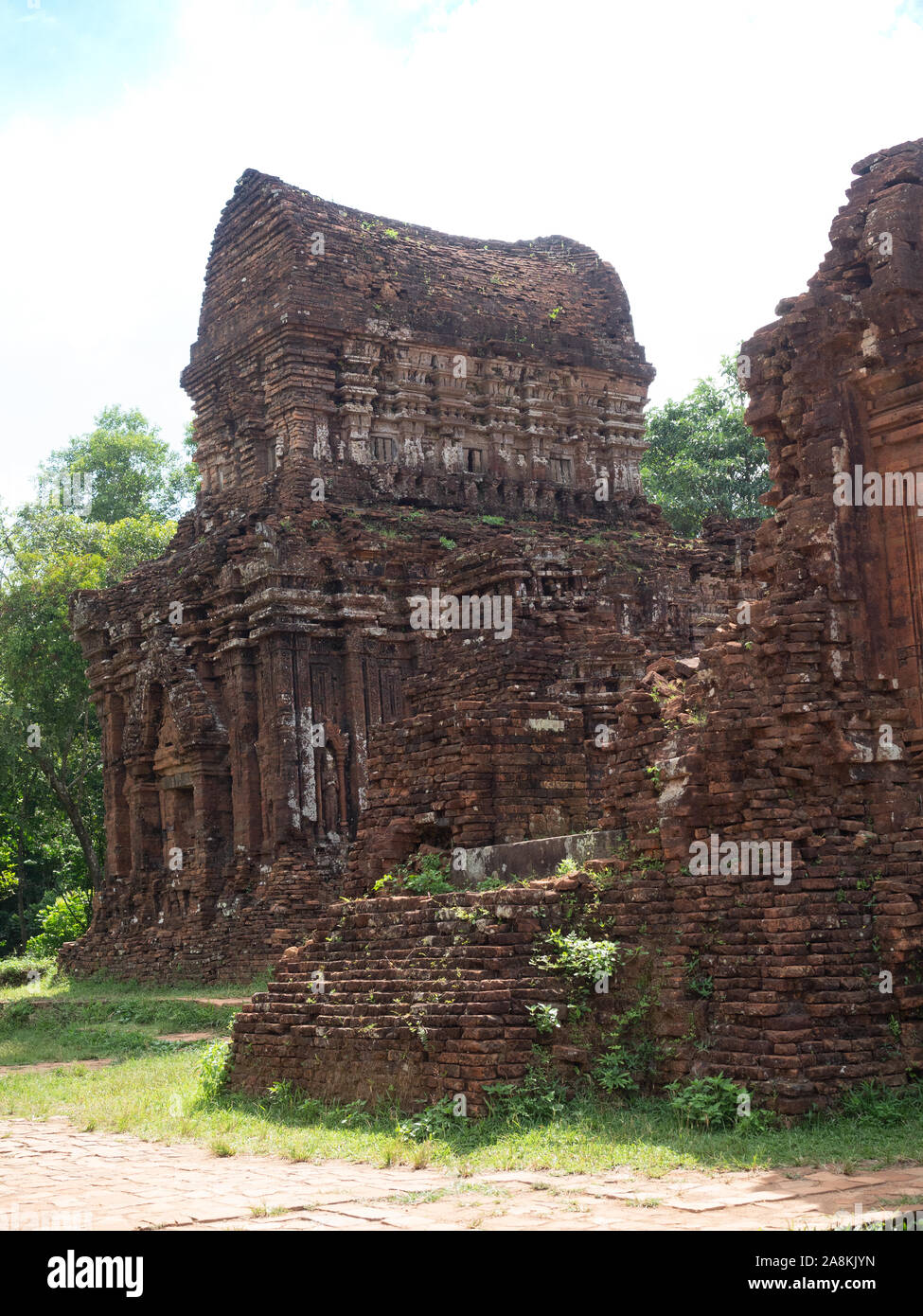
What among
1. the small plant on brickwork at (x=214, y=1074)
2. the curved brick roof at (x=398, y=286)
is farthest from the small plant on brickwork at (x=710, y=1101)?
the curved brick roof at (x=398, y=286)

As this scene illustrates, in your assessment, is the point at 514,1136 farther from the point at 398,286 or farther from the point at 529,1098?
the point at 398,286

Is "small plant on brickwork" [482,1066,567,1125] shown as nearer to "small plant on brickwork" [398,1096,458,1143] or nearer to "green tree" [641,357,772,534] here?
"small plant on brickwork" [398,1096,458,1143]

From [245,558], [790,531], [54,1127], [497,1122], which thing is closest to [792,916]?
[497,1122]

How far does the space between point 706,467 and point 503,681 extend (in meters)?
27.1

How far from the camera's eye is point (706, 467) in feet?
133

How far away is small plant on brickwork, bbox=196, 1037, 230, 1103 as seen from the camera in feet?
41.8

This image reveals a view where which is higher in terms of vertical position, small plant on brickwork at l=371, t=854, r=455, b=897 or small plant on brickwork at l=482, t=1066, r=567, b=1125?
small plant on brickwork at l=371, t=854, r=455, b=897

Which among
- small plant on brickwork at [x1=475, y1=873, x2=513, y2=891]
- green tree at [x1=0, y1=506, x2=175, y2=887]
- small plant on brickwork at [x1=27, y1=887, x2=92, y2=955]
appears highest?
green tree at [x1=0, y1=506, x2=175, y2=887]

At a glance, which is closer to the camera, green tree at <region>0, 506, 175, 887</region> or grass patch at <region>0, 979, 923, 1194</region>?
grass patch at <region>0, 979, 923, 1194</region>

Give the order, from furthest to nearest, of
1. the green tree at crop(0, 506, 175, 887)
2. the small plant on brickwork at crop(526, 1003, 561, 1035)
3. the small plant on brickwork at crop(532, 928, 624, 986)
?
the green tree at crop(0, 506, 175, 887) < the small plant on brickwork at crop(532, 928, 624, 986) < the small plant on brickwork at crop(526, 1003, 561, 1035)

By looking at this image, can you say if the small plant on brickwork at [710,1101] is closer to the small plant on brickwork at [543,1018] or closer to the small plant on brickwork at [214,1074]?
the small plant on brickwork at [543,1018]

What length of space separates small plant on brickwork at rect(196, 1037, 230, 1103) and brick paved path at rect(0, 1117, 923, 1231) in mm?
2856

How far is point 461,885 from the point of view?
13219 millimetres

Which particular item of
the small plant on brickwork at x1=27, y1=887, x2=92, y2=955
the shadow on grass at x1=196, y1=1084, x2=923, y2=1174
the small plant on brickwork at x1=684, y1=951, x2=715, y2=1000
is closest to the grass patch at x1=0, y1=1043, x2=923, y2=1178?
the shadow on grass at x1=196, y1=1084, x2=923, y2=1174
